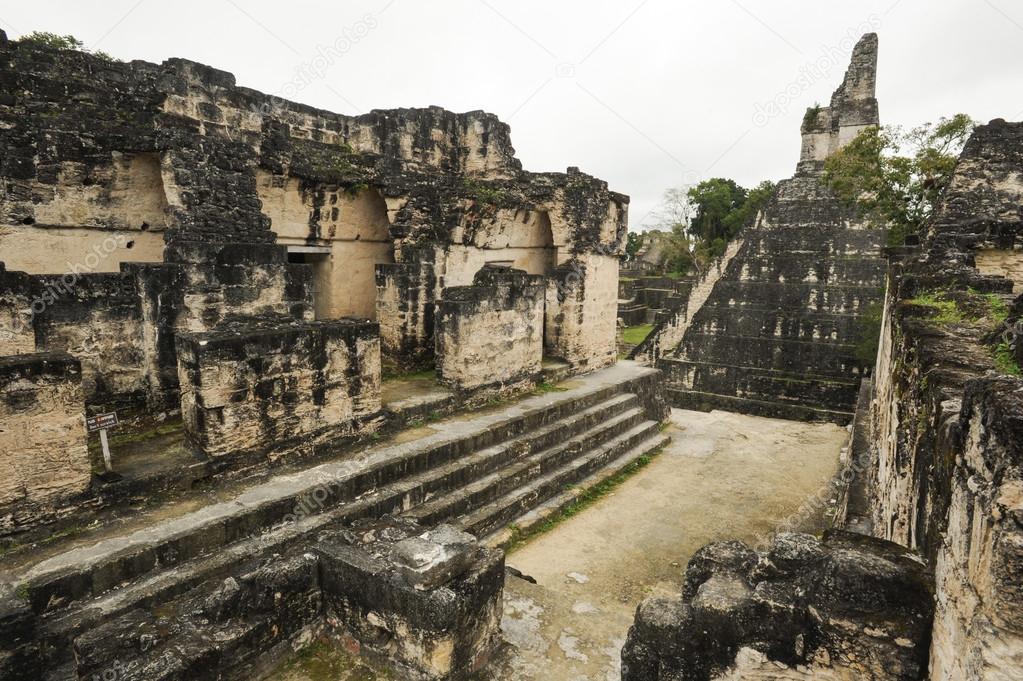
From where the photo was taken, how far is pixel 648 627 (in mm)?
2785

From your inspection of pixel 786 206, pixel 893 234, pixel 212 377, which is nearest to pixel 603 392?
pixel 212 377

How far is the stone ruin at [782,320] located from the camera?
1341 cm

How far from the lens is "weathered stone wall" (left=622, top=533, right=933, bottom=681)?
2061 mm

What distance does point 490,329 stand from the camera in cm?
834

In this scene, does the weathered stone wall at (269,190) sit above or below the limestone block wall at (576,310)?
above

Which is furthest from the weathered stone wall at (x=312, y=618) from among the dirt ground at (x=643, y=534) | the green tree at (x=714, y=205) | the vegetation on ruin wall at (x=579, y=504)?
the green tree at (x=714, y=205)

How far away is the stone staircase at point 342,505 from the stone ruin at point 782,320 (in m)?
4.82

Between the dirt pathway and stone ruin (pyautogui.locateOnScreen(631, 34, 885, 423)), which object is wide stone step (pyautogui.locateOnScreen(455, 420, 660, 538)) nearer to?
the dirt pathway

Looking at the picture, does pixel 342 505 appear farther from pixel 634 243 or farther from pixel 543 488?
pixel 634 243

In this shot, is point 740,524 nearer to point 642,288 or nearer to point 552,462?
point 552,462

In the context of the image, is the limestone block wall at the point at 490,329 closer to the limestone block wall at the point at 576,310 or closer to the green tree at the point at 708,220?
the limestone block wall at the point at 576,310

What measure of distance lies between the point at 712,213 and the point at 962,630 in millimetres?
43205

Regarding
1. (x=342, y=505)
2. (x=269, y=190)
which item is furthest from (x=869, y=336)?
(x=269, y=190)

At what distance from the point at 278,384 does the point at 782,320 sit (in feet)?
41.9
